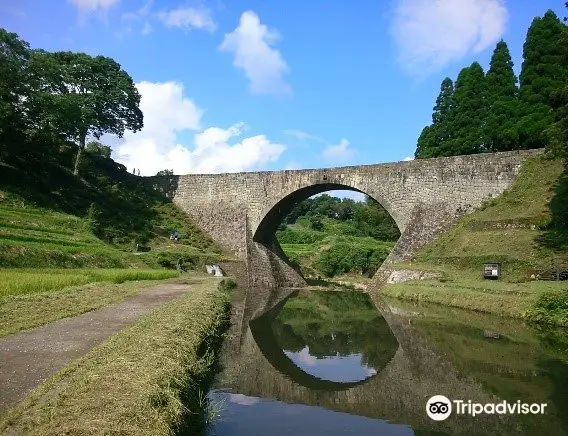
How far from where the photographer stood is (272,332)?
16609 millimetres

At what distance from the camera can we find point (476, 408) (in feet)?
27.2

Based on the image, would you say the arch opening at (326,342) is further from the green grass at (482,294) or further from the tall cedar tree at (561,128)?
the tall cedar tree at (561,128)

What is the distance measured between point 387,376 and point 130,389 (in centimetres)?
644

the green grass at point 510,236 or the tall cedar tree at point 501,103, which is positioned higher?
the tall cedar tree at point 501,103

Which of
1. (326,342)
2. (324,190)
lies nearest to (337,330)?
(326,342)

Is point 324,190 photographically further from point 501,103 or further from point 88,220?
point 88,220

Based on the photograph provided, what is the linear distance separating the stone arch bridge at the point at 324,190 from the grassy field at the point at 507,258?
1280 millimetres

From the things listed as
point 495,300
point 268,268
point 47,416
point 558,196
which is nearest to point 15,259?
point 47,416

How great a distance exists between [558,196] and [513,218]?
2716 mm

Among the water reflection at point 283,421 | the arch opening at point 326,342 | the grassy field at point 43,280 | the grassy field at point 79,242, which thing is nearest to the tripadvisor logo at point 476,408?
the water reflection at point 283,421

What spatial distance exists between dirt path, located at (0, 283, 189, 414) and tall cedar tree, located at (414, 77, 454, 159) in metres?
36.7

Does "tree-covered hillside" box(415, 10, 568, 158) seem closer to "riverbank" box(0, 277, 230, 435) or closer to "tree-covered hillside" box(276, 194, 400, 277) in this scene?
"tree-covered hillside" box(276, 194, 400, 277)

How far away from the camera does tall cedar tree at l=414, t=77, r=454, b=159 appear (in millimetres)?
44537

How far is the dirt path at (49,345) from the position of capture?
20.5 feet
